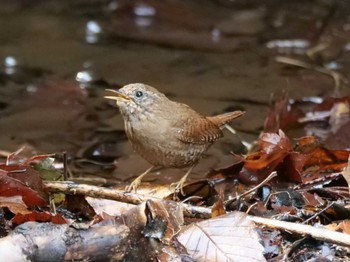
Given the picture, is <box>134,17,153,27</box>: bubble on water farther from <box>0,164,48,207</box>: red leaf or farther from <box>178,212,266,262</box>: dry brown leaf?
<box>178,212,266,262</box>: dry brown leaf

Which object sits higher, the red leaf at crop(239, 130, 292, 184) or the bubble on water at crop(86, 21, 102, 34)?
the red leaf at crop(239, 130, 292, 184)

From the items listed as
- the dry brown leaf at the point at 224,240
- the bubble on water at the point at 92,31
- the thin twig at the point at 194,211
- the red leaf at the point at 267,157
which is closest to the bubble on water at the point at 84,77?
the bubble on water at the point at 92,31

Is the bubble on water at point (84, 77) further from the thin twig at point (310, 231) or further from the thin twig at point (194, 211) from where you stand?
the thin twig at point (310, 231)

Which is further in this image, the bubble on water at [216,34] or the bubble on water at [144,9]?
the bubble on water at [144,9]

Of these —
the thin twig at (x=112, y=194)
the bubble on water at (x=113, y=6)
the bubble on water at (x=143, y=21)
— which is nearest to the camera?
the thin twig at (x=112, y=194)

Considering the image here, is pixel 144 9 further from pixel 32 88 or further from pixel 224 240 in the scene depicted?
pixel 224 240

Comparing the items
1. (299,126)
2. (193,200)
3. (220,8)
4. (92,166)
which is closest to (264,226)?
(193,200)

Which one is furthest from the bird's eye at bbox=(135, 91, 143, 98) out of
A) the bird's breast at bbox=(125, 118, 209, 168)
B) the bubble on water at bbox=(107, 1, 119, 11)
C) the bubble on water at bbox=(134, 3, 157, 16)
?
the bubble on water at bbox=(107, 1, 119, 11)
